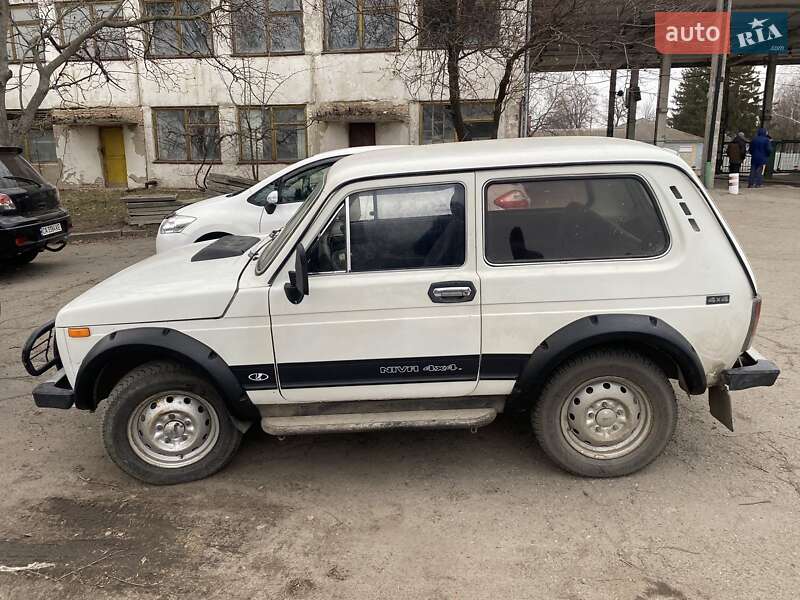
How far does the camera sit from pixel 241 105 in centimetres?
2014

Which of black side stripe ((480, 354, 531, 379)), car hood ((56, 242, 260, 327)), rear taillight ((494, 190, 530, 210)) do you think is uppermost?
rear taillight ((494, 190, 530, 210))

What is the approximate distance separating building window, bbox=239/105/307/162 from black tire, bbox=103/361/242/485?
58.2 ft

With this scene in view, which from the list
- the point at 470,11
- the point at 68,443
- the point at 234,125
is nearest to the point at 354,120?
the point at 234,125

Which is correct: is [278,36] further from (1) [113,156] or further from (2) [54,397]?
(2) [54,397]

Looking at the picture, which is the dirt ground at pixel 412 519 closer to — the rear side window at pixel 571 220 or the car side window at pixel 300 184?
the rear side window at pixel 571 220

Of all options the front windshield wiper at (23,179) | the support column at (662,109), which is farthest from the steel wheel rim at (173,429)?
the support column at (662,109)

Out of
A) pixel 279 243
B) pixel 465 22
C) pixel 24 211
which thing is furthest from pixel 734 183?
pixel 279 243

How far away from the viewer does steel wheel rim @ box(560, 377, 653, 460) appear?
11.3 feet

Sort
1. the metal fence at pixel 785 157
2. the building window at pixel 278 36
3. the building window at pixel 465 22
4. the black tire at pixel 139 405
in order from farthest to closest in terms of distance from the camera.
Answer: the metal fence at pixel 785 157 → the building window at pixel 278 36 → the building window at pixel 465 22 → the black tire at pixel 139 405

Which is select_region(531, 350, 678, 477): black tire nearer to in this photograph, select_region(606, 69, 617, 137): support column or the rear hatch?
the rear hatch

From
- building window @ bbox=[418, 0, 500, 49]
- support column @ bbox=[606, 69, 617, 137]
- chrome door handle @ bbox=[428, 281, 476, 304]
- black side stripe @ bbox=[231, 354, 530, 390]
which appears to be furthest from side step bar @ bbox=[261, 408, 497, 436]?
support column @ bbox=[606, 69, 617, 137]

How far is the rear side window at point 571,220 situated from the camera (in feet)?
10.9

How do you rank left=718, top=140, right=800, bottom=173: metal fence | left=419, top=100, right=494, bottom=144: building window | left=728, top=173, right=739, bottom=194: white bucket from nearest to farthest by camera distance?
left=728, top=173, right=739, bottom=194: white bucket
left=419, top=100, right=494, bottom=144: building window
left=718, top=140, right=800, bottom=173: metal fence

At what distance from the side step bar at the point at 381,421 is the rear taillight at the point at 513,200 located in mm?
1174
